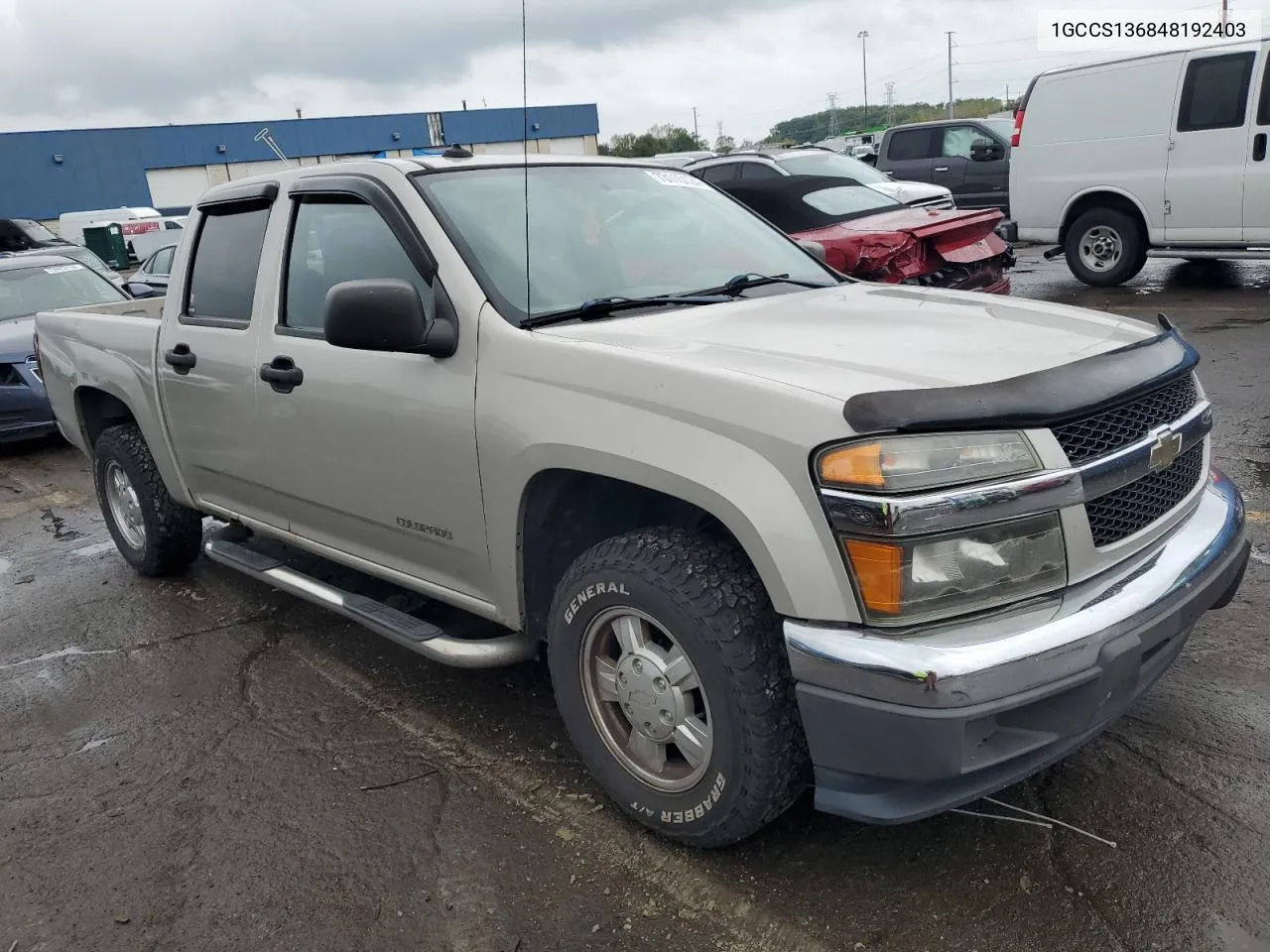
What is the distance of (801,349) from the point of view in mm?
2564

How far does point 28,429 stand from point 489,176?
21.8ft

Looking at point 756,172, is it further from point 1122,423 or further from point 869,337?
point 1122,423

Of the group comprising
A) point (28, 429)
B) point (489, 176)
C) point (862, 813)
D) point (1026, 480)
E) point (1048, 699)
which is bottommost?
point (28, 429)

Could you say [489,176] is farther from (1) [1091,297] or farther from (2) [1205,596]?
(1) [1091,297]

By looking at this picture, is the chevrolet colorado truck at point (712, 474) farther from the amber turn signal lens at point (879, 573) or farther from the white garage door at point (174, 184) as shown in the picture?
the white garage door at point (174, 184)

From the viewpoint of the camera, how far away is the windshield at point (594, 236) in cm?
312

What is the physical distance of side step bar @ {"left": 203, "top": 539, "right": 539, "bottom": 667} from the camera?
9.97 ft

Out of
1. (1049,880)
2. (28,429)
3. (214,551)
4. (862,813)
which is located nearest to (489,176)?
(214,551)

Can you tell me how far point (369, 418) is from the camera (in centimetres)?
323

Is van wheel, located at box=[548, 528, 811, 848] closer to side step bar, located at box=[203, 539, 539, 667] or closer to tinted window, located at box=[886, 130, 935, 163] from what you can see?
side step bar, located at box=[203, 539, 539, 667]

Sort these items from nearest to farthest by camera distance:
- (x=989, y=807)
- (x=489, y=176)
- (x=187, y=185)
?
(x=989, y=807), (x=489, y=176), (x=187, y=185)

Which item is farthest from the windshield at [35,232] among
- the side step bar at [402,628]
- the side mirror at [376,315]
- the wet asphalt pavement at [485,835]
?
the side mirror at [376,315]

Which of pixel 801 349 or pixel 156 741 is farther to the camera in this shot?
pixel 156 741

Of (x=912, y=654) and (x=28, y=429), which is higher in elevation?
(x=912, y=654)
